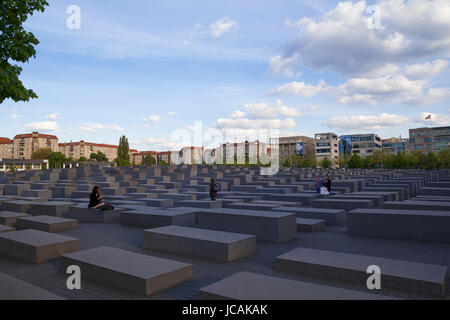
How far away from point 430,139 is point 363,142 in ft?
82.4

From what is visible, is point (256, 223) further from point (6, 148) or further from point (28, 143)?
point (6, 148)

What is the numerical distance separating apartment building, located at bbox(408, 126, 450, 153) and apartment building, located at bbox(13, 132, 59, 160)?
160141 mm

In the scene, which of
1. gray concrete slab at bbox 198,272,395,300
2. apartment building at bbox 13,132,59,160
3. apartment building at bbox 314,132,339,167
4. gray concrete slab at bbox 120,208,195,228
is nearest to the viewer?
gray concrete slab at bbox 198,272,395,300

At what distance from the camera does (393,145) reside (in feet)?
506

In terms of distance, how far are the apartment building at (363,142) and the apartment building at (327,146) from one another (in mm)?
6610

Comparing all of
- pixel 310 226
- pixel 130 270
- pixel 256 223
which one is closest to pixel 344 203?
pixel 310 226

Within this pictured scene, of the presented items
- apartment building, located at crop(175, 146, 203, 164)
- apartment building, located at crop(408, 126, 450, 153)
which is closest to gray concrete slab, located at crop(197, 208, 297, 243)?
apartment building, located at crop(408, 126, 450, 153)

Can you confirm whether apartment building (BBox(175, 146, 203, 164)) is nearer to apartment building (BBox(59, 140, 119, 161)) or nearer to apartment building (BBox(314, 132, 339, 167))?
apartment building (BBox(59, 140, 119, 161))

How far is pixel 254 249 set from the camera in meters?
7.50

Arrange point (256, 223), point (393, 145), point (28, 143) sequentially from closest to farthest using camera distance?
point (256, 223)
point (393, 145)
point (28, 143)

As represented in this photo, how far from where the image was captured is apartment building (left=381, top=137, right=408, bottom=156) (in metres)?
148
